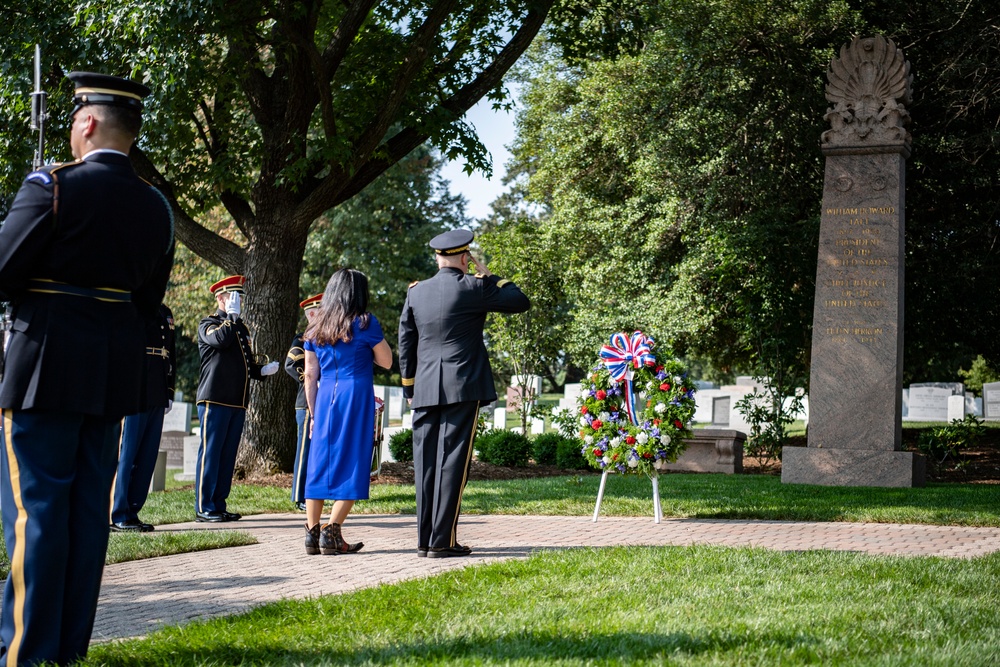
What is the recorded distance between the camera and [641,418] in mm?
9586

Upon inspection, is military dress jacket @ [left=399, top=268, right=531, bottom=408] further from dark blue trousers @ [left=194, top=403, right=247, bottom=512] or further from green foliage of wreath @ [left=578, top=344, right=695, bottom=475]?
dark blue trousers @ [left=194, top=403, right=247, bottom=512]

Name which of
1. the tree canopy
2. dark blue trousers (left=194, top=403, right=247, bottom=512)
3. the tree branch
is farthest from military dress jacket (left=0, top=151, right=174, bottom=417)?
the tree canopy

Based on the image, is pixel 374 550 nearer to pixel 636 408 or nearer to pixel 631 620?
pixel 636 408

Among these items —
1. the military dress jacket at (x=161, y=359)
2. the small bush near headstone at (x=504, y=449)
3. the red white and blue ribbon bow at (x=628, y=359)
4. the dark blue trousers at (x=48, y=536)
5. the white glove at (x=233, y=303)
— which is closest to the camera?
the dark blue trousers at (x=48, y=536)

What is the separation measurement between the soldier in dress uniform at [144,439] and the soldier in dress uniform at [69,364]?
203 inches

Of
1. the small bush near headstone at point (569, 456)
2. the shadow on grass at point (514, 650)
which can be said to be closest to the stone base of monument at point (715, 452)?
the small bush near headstone at point (569, 456)

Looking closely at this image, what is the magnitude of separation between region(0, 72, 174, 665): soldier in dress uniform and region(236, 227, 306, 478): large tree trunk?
10277 millimetres

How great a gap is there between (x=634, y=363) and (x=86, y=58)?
7.36m

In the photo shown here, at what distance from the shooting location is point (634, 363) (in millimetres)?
9570

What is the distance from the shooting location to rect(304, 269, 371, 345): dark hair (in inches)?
301

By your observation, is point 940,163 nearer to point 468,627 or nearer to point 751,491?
point 751,491

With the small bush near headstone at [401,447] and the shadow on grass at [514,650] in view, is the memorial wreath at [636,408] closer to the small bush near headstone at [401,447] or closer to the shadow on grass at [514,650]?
the shadow on grass at [514,650]

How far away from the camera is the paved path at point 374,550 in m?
5.81

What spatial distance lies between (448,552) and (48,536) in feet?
12.4
